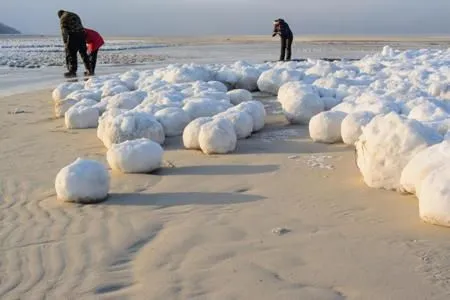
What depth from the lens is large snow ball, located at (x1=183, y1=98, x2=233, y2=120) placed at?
7000 mm

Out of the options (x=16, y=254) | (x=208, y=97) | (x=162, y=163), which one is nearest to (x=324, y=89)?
(x=208, y=97)

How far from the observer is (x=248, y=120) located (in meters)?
6.30

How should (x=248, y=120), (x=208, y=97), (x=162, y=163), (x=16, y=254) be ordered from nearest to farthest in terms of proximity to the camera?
(x=16, y=254) → (x=162, y=163) → (x=248, y=120) → (x=208, y=97)

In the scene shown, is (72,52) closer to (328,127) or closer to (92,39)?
(92,39)

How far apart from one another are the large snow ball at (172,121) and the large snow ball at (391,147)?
8.72 feet

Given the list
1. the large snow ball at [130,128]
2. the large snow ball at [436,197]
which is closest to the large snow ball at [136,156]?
the large snow ball at [130,128]

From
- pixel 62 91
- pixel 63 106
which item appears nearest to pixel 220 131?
pixel 63 106

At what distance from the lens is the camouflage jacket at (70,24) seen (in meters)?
14.1

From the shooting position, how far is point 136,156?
5027 millimetres

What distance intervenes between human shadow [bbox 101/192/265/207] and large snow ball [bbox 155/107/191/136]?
215cm

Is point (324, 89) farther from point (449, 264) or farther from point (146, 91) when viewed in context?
point (449, 264)

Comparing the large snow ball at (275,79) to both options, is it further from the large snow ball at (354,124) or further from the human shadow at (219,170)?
the human shadow at (219,170)

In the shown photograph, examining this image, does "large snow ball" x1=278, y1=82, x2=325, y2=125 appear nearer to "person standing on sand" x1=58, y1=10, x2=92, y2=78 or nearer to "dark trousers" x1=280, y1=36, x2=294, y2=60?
"person standing on sand" x1=58, y1=10, x2=92, y2=78

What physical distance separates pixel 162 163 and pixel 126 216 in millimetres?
1427
